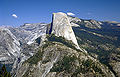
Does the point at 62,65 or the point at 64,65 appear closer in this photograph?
the point at 64,65

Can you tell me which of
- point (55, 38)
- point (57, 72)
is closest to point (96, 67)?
point (57, 72)

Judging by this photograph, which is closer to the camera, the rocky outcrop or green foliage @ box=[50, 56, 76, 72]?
the rocky outcrop

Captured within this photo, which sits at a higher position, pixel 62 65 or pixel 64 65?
pixel 64 65

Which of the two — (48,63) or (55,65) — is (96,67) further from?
(48,63)

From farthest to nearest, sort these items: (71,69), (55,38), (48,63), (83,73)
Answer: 1. (55,38)
2. (48,63)
3. (71,69)
4. (83,73)

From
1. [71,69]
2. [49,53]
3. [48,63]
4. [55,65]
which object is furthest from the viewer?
[49,53]

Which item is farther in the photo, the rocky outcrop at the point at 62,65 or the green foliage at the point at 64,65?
the green foliage at the point at 64,65

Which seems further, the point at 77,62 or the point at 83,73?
the point at 77,62

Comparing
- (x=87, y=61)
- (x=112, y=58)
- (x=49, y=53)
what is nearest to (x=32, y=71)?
(x=49, y=53)

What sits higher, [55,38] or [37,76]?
[55,38]
